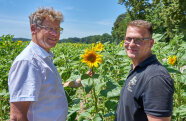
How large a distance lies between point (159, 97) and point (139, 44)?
0.45 meters

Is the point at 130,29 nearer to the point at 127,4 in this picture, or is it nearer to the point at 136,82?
the point at 136,82

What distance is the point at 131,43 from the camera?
4.62ft

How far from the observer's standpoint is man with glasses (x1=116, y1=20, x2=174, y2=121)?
1.08 m

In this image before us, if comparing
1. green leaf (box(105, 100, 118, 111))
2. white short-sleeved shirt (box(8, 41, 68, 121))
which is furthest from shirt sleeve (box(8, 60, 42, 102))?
green leaf (box(105, 100, 118, 111))

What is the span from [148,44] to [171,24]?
1802cm

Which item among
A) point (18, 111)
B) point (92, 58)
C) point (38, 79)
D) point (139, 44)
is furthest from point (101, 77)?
point (18, 111)

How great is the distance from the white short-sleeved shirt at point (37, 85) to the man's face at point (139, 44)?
63cm

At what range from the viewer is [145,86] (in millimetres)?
1146

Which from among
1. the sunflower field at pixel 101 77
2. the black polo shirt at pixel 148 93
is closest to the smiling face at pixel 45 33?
the sunflower field at pixel 101 77

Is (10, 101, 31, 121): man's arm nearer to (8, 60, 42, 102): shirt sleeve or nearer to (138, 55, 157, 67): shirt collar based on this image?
(8, 60, 42, 102): shirt sleeve

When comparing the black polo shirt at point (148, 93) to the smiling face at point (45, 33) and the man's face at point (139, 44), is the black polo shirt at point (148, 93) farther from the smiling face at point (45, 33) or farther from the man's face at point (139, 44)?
the smiling face at point (45, 33)

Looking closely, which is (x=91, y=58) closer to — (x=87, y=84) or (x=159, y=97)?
(x=87, y=84)

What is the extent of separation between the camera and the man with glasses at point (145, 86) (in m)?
1.08

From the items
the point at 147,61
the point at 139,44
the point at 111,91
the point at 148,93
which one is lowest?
the point at 111,91
